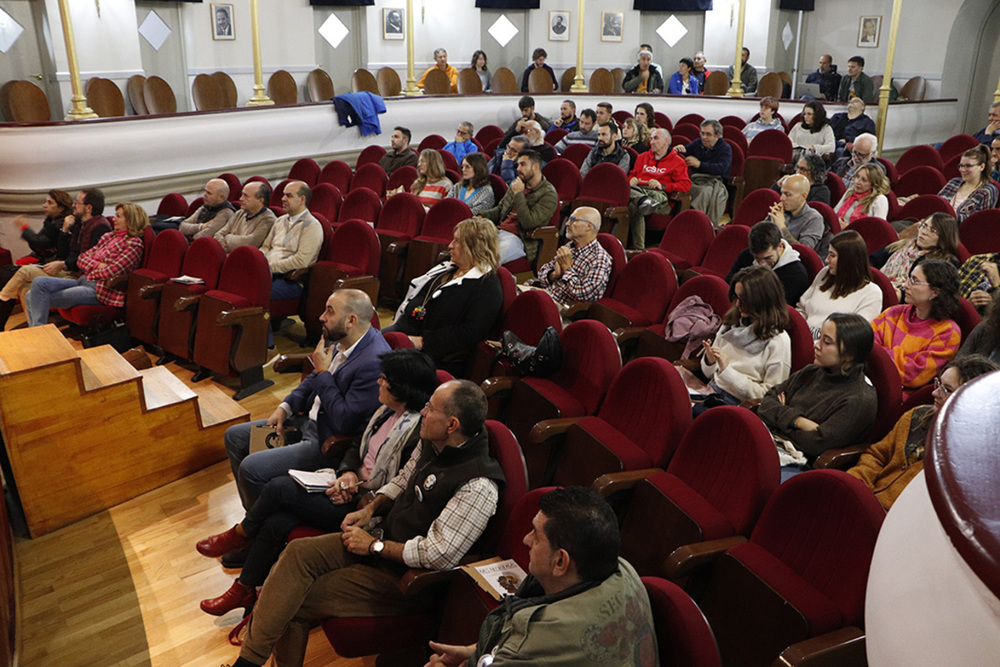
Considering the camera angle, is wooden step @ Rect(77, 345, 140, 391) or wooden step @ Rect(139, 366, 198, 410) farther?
wooden step @ Rect(139, 366, 198, 410)

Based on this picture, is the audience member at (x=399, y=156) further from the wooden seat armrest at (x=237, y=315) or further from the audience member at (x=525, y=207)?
the wooden seat armrest at (x=237, y=315)

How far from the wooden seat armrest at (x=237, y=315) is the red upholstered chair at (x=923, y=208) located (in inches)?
133

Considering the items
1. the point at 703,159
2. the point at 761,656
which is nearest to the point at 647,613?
the point at 761,656

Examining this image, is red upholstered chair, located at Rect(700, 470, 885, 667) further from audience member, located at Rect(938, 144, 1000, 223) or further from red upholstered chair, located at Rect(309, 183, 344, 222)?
red upholstered chair, located at Rect(309, 183, 344, 222)

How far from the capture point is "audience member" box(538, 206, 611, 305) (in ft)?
11.6

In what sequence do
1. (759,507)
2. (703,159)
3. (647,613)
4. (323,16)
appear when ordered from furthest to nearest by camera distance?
(323,16) < (703,159) < (759,507) < (647,613)

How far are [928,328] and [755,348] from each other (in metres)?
0.58

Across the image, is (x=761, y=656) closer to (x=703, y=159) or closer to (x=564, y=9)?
(x=703, y=159)

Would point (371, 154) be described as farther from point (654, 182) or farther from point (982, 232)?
point (982, 232)

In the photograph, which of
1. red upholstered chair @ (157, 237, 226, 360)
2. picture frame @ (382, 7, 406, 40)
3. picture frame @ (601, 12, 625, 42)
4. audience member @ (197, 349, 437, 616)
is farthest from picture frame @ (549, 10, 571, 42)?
audience member @ (197, 349, 437, 616)

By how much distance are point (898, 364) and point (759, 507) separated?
114cm

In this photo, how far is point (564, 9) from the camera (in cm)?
1070

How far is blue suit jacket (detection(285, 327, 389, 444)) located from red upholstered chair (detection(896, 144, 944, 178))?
188 inches

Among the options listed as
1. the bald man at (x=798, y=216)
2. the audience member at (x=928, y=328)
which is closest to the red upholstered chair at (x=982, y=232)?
the bald man at (x=798, y=216)
